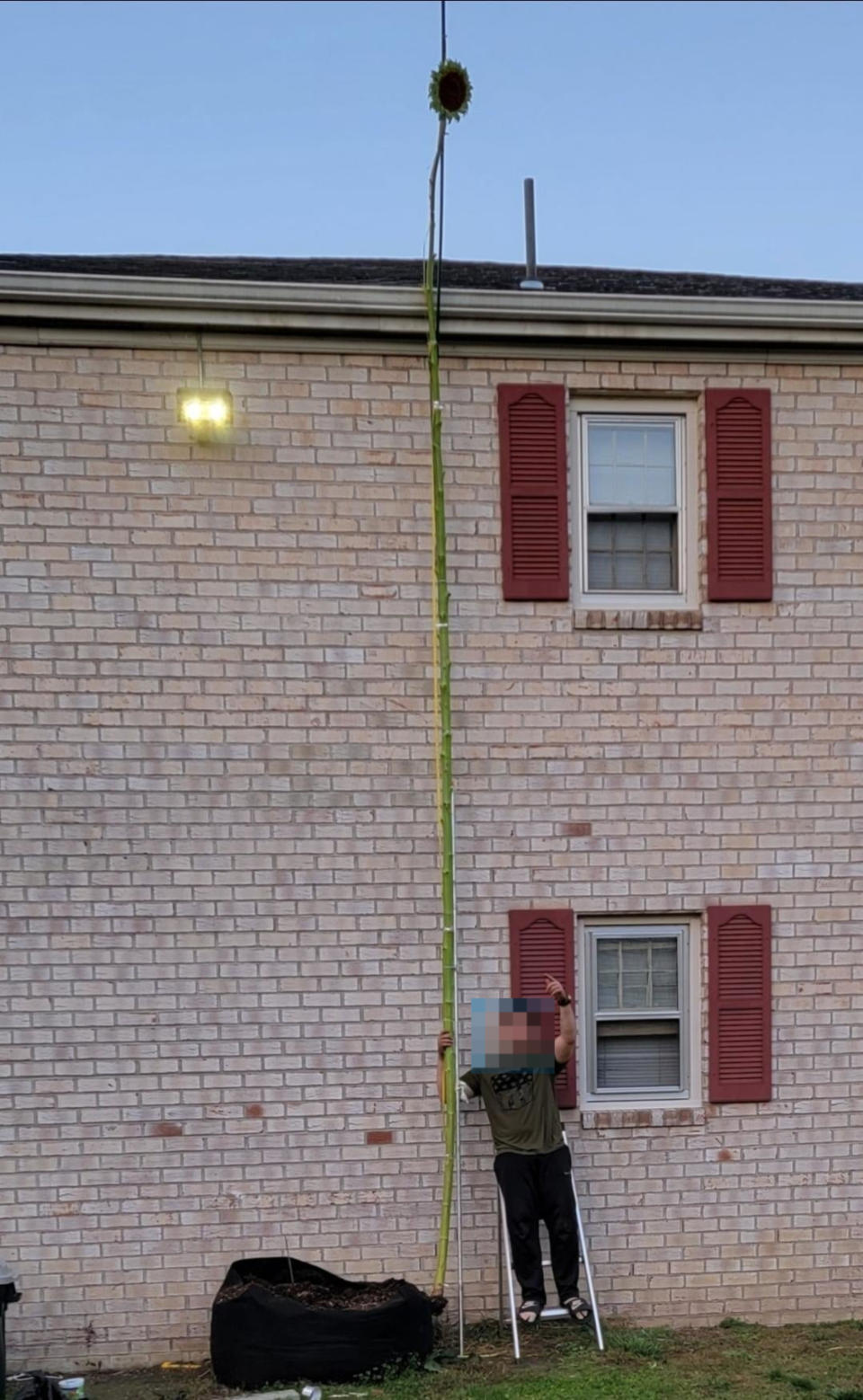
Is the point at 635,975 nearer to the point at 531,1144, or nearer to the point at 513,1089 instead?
the point at 513,1089

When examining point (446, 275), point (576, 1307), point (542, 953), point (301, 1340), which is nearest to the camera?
point (301, 1340)

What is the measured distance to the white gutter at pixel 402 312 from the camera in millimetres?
6867

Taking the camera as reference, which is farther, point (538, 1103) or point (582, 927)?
point (582, 927)

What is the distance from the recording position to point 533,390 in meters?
7.23

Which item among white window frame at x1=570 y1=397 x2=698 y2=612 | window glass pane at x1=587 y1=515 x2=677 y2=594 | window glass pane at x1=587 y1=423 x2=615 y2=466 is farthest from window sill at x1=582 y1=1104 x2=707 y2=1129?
window glass pane at x1=587 y1=423 x2=615 y2=466

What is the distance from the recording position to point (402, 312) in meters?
7.06

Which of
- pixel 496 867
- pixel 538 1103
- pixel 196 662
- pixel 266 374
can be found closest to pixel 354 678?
pixel 196 662

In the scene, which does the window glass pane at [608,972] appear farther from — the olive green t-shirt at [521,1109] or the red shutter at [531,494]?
the red shutter at [531,494]

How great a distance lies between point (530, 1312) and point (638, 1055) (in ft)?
5.16

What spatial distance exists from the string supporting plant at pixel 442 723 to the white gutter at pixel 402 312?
0.76ft

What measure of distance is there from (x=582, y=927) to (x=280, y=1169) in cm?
224

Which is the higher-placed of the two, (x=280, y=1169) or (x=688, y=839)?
(x=688, y=839)

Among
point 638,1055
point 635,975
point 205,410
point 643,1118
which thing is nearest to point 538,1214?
point 643,1118

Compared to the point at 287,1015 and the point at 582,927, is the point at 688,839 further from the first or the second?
the point at 287,1015
